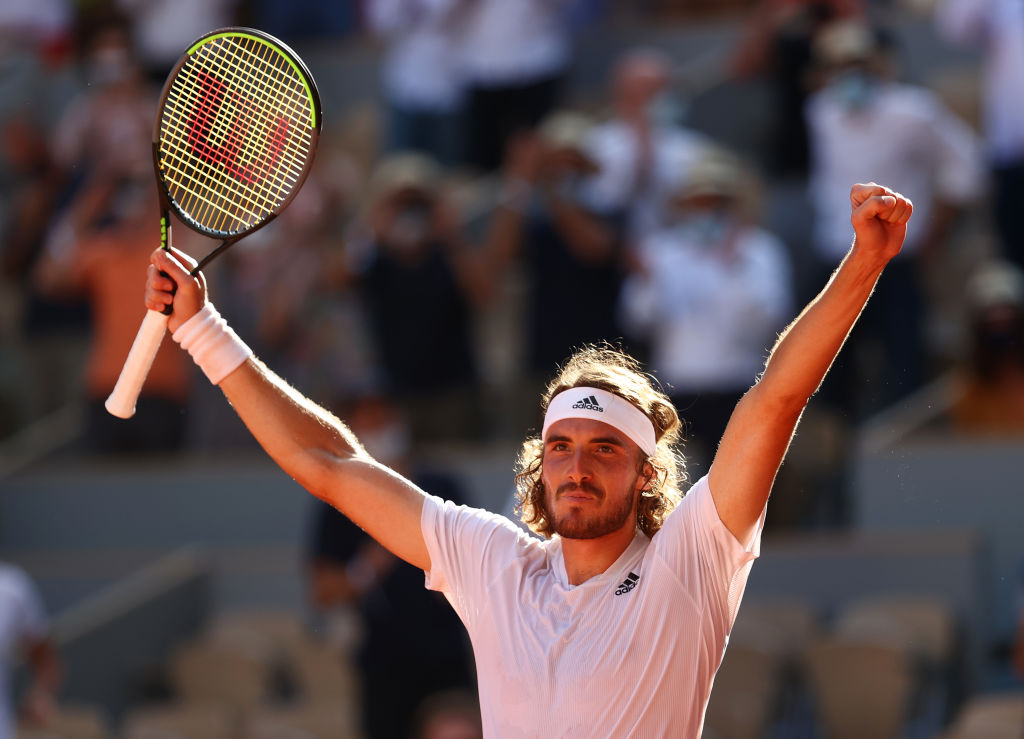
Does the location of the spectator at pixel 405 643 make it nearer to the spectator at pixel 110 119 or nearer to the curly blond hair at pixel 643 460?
the curly blond hair at pixel 643 460

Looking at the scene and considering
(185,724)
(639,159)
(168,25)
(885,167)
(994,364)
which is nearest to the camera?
(185,724)

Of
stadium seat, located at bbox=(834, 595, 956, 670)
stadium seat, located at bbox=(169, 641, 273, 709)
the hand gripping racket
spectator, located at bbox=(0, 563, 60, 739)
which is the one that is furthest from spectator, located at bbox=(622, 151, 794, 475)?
the hand gripping racket

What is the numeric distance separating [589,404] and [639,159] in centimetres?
603

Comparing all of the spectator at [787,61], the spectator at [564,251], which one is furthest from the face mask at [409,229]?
the spectator at [787,61]

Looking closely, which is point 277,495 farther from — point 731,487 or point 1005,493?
point 731,487

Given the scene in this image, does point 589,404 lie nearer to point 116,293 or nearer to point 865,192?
point 865,192

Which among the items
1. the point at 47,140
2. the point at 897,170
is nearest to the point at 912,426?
the point at 897,170

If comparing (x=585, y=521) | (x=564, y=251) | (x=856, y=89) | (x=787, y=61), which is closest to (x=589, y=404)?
(x=585, y=521)

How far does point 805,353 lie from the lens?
10.6 feet

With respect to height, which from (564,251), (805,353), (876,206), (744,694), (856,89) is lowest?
(805,353)

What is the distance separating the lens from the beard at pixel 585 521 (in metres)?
3.44

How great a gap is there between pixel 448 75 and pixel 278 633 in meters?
4.01

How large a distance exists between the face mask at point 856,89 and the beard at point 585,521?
5.83 m

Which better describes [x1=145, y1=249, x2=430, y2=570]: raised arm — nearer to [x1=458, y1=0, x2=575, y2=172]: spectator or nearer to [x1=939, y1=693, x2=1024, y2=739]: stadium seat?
[x1=939, y1=693, x2=1024, y2=739]: stadium seat
